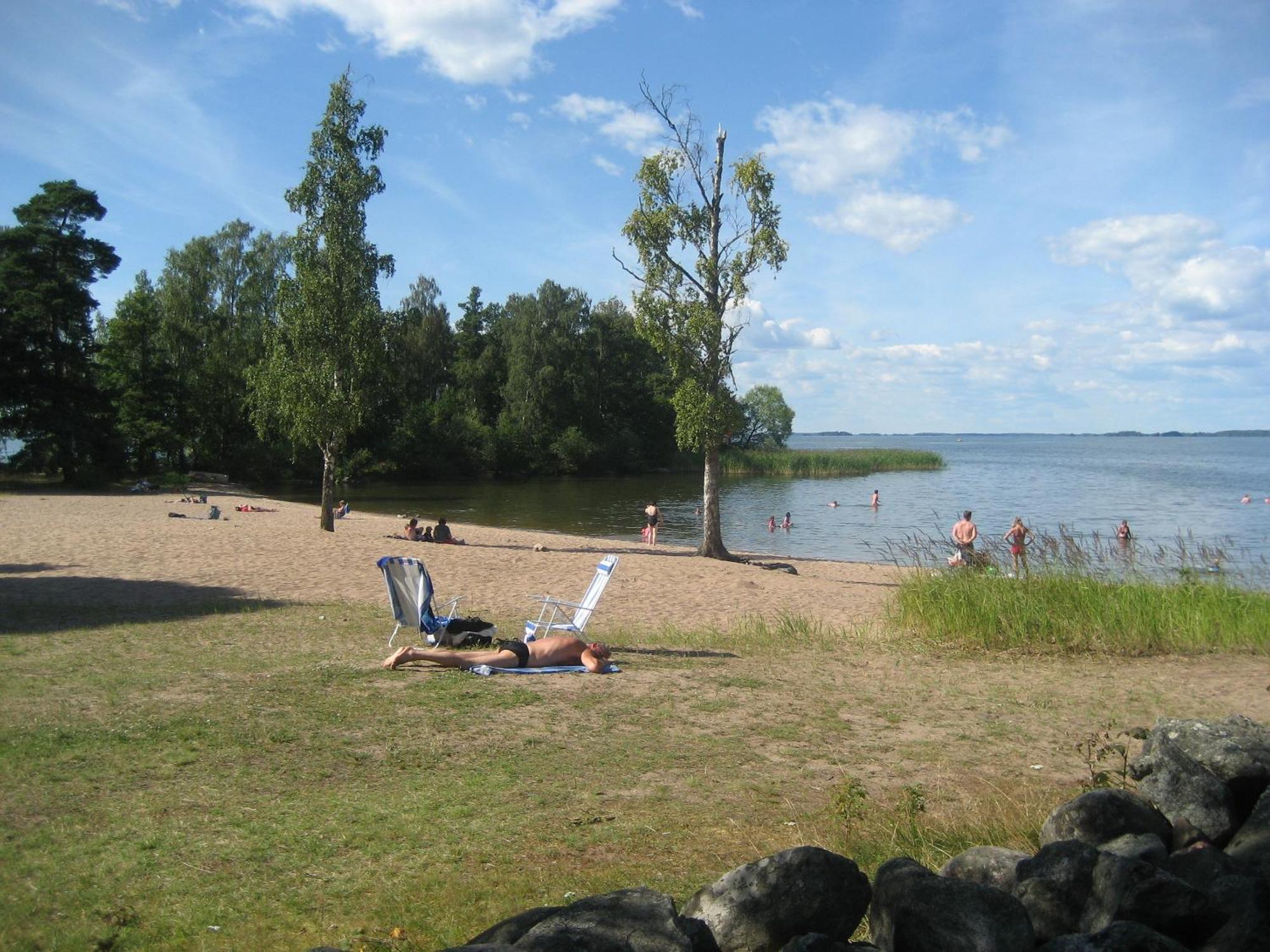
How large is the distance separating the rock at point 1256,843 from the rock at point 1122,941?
707 mm

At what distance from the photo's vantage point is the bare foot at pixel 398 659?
26.6 feet

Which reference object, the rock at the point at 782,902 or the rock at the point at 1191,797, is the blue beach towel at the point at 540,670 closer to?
the rock at the point at 1191,797

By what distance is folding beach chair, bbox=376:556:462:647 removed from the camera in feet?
29.3

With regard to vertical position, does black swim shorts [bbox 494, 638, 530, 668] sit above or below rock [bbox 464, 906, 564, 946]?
below

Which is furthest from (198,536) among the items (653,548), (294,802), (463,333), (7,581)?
(463,333)

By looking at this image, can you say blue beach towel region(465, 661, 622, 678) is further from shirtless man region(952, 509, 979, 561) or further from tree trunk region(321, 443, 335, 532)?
tree trunk region(321, 443, 335, 532)

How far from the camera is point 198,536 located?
19.1 m

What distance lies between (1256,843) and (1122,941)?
1.35 m

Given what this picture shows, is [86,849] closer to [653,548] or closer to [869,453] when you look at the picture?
[653,548]

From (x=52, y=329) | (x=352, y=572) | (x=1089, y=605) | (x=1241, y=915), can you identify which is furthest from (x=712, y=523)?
(x=52, y=329)

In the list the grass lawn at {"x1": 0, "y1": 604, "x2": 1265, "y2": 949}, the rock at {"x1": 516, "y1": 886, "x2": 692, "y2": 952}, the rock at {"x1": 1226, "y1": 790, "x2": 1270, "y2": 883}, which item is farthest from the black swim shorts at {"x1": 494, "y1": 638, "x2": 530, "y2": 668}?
the rock at {"x1": 1226, "y1": 790, "x2": 1270, "y2": 883}

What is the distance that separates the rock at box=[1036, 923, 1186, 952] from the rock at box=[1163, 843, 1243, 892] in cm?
57

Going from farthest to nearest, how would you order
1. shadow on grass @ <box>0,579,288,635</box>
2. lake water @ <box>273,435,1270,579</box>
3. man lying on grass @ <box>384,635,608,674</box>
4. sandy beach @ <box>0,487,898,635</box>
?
lake water @ <box>273,435,1270,579</box> < sandy beach @ <box>0,487,898,635</box> < shadow on grass @ <box>0,579,288,635</box> < man lying on grass @ <box>384,635,608,674</box>

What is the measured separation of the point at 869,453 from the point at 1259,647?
2568 inches
